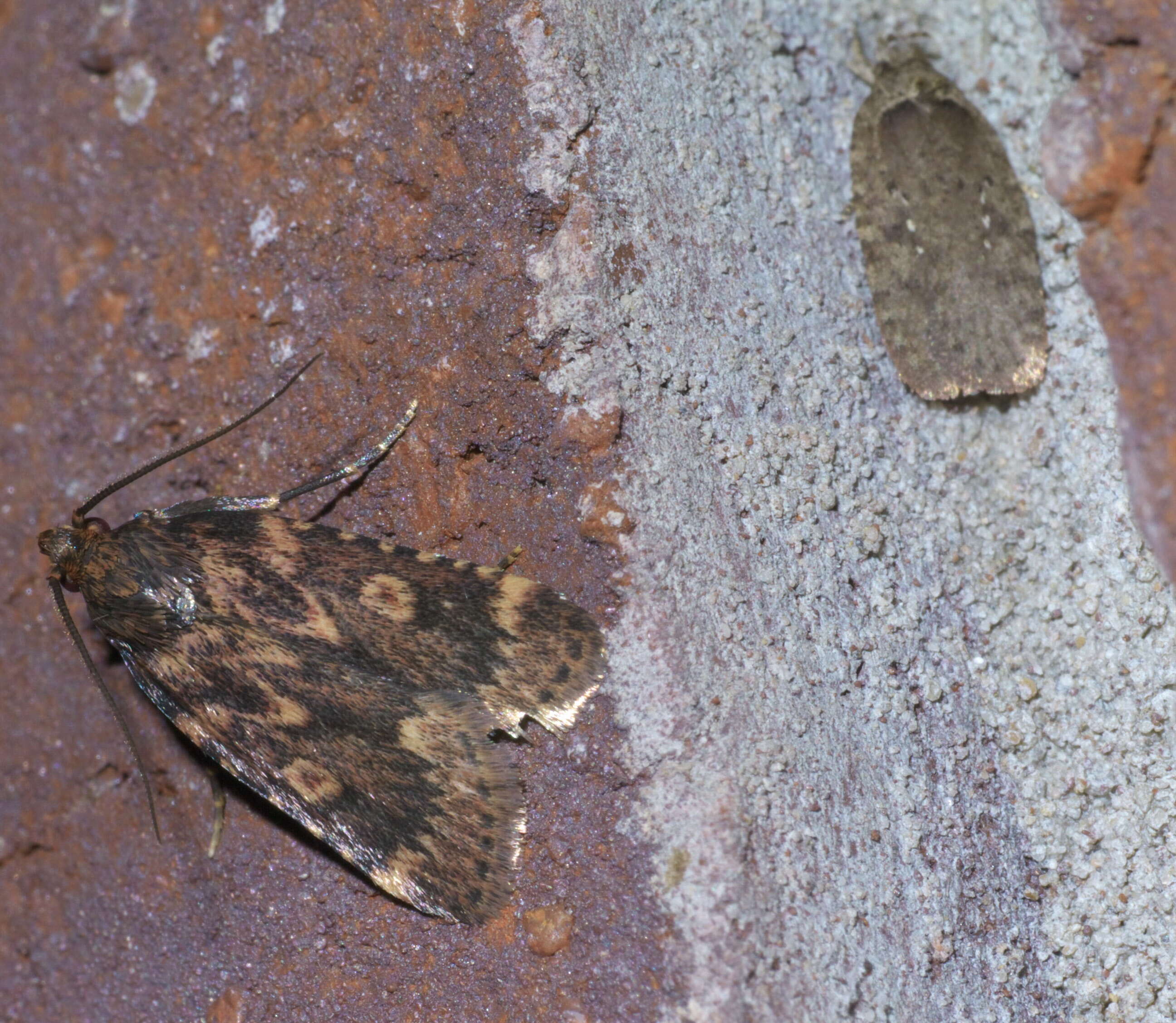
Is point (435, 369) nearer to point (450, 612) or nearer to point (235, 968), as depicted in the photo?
point (450, 612)

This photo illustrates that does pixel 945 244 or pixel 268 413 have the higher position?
pixel 268 413

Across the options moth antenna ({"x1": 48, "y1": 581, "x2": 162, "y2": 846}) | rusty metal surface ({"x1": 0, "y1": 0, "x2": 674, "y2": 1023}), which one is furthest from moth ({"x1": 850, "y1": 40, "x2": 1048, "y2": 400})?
moth antenna ({"x1": 48, "y1": 581, "x2": 162, "y2": 846})

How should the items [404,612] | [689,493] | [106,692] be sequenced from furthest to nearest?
[106,692] → [404,612] → [689,493]

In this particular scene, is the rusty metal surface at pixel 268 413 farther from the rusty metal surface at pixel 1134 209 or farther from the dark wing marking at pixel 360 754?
the rusty metal surface at pixel 1134 209

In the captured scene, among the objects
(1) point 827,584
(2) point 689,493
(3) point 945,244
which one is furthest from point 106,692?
(3) point 945,244

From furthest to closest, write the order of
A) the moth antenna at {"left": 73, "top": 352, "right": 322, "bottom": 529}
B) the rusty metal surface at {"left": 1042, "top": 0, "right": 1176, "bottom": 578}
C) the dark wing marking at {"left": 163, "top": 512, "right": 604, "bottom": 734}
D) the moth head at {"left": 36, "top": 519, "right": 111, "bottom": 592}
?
the moth head at {"left": 36, "top": 519, "right": 111, "bottom": 592}
the moth antenna at {"left": 73, "top": 352, "right": 322, "bottom": 529}
the rusty metal surface at {"left": 1042, "top": 0, "right": 1176, "bottom": 578}
the dark wing marking at {"left": 163, "top": 512, "right": 604, "bottom": 734}

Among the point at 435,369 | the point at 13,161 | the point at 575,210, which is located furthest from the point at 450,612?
the point at 13,161

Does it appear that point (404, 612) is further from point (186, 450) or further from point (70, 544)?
point (70, 544)

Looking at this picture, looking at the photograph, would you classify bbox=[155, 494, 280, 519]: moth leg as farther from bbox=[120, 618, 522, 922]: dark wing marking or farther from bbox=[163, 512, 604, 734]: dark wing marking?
bbox=[120, 618, 522, 922]: dark wing marking

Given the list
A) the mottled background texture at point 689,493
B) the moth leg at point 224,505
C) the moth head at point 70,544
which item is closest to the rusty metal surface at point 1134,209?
the mottled background texture at point 689,493
